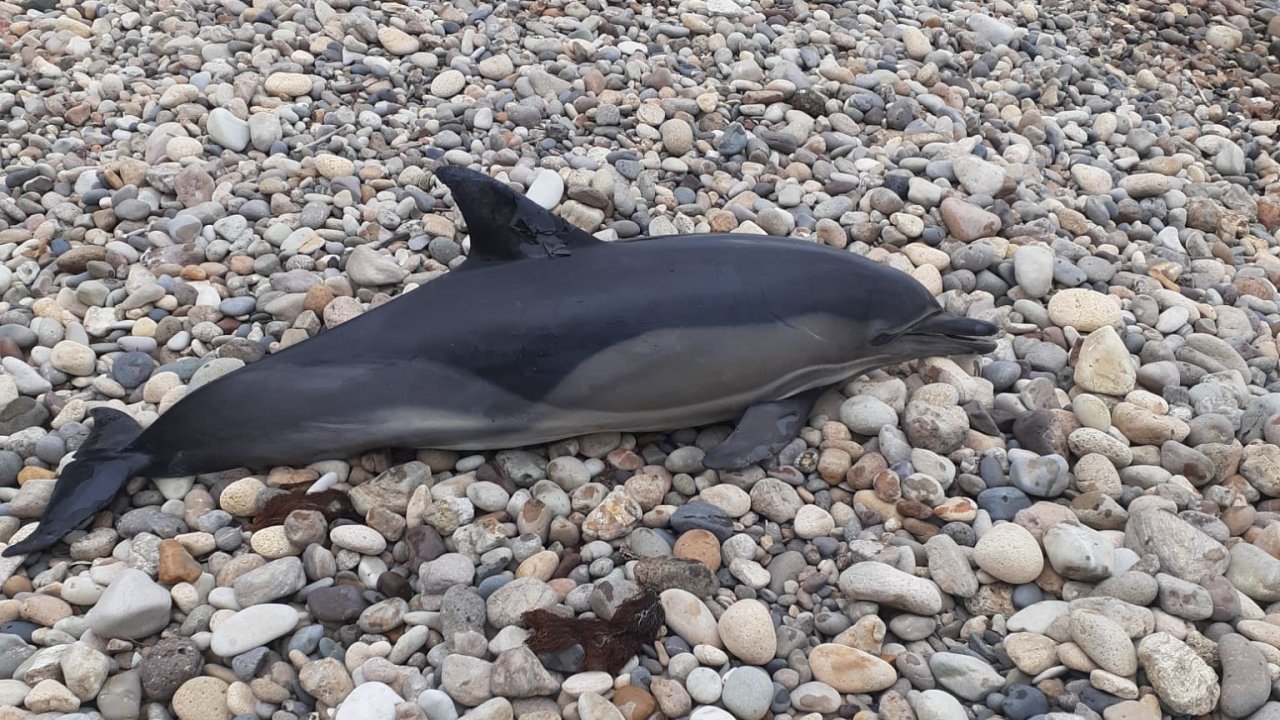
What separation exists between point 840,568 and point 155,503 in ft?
9.80

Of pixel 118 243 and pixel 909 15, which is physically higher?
pixel 909 15

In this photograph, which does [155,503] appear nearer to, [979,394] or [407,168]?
[407,168]

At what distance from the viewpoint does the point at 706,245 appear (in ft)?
16.3

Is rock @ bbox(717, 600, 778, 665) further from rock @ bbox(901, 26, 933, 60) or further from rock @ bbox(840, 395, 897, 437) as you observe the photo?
rock @ bbox(901, 26, 933, 60)

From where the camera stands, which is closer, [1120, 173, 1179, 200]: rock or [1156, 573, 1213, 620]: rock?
[1156, 573, 1213, 620]: rock

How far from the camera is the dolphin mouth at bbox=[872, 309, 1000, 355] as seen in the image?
519 cm

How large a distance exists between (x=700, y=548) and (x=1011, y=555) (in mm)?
1214

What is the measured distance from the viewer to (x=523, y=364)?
465cm

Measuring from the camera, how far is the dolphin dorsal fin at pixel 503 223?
473 centimetres

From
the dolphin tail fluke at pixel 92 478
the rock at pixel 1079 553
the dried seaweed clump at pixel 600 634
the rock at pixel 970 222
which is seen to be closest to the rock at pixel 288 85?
the dolphin tail fluke at pixel 92 478

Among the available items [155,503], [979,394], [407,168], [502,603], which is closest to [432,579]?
[502,603]

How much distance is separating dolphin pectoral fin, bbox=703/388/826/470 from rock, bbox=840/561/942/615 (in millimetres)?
788

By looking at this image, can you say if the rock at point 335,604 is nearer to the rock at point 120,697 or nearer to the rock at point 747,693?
the rock at point 120,697

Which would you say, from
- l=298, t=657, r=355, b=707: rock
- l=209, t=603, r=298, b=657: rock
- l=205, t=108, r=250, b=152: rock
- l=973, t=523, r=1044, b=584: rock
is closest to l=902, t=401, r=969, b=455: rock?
l=973, t=523, r=1044, b=584: rock
